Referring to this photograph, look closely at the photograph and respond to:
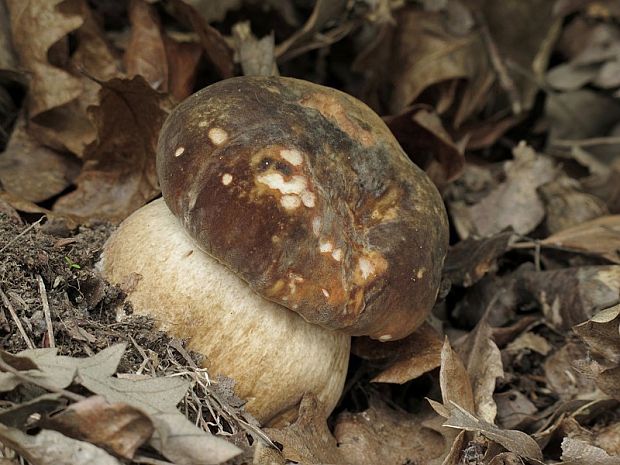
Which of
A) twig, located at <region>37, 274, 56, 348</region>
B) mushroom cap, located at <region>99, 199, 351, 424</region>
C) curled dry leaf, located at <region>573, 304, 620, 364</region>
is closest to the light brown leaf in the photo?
mushroom cap, located at <region>99, 199, 351, 424</region>

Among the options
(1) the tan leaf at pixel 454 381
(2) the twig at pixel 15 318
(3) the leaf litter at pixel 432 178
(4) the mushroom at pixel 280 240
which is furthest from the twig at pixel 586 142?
(2) the twig at pixel 15 318

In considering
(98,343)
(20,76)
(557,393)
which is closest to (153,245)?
(98,343)

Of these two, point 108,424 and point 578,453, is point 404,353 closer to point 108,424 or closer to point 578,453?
point 578,453

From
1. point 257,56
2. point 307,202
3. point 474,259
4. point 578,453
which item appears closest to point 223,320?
point 307,202

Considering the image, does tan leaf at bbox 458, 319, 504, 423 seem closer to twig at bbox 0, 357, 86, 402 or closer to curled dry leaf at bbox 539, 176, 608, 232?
curled dry leaf at bbox 539, 176, 608, 232

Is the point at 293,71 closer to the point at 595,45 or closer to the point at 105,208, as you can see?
the point at 105,208
